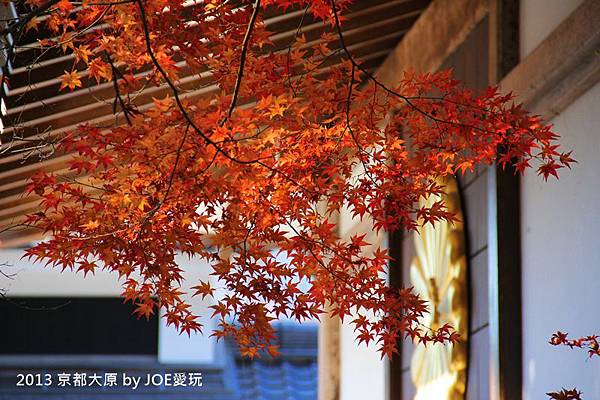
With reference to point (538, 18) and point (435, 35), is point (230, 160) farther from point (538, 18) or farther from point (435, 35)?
point (435, 35)

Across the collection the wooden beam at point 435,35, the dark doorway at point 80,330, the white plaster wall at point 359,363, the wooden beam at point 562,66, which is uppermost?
the wooden beam at point 435,35

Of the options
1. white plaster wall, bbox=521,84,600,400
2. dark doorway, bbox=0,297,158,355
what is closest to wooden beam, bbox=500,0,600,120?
white plaster wall, bbox=521,84,600,400

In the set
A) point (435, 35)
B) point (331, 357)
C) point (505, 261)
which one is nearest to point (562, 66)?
point (505, 261)

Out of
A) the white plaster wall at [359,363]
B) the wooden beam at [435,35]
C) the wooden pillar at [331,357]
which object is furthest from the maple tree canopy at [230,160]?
the wooden pillar at [331,357]

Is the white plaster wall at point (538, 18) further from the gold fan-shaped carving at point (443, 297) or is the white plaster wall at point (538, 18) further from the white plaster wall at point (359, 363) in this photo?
the white plaster wall at point (359, 363)

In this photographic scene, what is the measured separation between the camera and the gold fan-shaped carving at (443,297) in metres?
5.47

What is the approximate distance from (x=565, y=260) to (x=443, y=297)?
161 cm

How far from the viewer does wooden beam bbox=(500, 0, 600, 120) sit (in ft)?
12.6

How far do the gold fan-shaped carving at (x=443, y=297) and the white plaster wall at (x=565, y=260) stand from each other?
0.75 meters

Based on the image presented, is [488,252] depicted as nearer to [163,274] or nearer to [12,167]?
[163,274]

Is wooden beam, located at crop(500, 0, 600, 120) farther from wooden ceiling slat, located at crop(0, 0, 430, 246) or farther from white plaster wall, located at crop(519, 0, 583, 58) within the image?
wooden ceiling slat, located at crop(0, 0, 430, 246)

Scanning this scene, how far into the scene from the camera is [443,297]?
19.0 feet

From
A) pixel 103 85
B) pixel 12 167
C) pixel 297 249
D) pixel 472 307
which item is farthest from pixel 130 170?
pixel 12 167

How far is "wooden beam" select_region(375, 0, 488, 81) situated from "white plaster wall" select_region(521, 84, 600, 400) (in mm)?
1192
